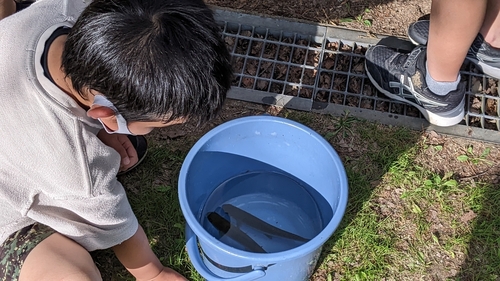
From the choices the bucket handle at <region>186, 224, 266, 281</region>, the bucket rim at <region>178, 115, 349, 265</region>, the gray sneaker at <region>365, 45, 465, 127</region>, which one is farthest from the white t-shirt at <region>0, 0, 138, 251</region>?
the gray sneaker at <region>365, 45, 465, 127</region>

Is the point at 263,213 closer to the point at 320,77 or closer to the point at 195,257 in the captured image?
the point at 195,257

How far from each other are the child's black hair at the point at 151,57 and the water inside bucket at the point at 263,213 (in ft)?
2.58

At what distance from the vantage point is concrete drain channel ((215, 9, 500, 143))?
7.29 feet

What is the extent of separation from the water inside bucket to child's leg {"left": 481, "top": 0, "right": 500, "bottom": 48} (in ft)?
3.38

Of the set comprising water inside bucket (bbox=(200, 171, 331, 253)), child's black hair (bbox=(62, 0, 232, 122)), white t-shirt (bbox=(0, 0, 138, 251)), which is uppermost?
child's black hair (bbox=(62, 0, 232, 122))

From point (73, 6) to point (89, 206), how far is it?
2.01ft

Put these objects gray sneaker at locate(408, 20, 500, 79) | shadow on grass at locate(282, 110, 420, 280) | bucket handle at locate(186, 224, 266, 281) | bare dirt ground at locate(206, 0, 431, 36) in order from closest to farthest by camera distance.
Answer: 1. bucket handle at locate(186, 224, 266, 281)
2. shadow on grass at locate(282, 110, 420, 280)
3. gray sneaker at locate(408, 20, 500, 79)
4. bare dirt ground at locate(206, 0, 431, 36)

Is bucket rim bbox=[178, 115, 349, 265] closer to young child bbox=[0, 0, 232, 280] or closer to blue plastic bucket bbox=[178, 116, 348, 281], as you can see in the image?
blue plastic bucket bbox=[178, 116, 348, 281]

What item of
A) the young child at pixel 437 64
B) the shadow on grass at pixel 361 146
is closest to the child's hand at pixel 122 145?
the shadow on grass at pixel 361 146

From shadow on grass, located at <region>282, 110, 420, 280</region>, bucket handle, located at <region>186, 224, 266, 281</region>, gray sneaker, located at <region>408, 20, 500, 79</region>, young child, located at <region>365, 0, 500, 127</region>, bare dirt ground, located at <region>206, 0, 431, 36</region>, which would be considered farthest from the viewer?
bare dirt ground, located at <region>206, 0, 431, 36</region>

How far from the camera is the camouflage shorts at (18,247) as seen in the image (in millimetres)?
1516

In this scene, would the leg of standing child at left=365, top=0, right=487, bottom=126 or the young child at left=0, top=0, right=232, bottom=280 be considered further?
the leg of standing child at left=365, top=0, right=487, bottom=126

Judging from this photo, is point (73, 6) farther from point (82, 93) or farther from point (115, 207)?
point (115, 207)

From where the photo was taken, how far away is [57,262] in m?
1.49
